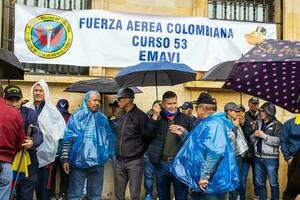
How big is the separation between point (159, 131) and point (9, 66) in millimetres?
2148

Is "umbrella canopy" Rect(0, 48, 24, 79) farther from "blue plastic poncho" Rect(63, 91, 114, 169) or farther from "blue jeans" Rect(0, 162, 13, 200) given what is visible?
"blue jeans" Rect(0, 162, 13, 200)

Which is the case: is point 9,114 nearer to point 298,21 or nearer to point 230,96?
point 230,96

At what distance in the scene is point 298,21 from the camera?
10.1m

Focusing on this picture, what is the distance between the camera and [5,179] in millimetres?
5340

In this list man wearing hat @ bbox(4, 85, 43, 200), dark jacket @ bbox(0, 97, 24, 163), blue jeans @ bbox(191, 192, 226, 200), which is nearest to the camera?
dark jacket @ bbox(0, 97, 24, 163)

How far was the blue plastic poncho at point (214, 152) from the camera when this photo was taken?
17.6 ft

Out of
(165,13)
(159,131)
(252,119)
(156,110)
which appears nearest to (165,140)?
(159,131)

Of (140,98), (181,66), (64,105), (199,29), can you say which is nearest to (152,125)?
(181,66)

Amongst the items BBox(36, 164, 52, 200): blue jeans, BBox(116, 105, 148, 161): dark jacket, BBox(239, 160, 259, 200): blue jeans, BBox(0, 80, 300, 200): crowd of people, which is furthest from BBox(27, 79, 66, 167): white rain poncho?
BBox(239, 160, 259, 200): blue jeans

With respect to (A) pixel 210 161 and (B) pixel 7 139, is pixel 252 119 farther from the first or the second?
(B) pixel 7 139

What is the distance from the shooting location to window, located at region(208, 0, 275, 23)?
400 inches

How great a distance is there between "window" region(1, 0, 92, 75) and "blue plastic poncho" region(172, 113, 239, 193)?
426 cm

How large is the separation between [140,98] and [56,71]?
1.65m

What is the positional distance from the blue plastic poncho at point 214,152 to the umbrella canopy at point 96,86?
306 centimetres
